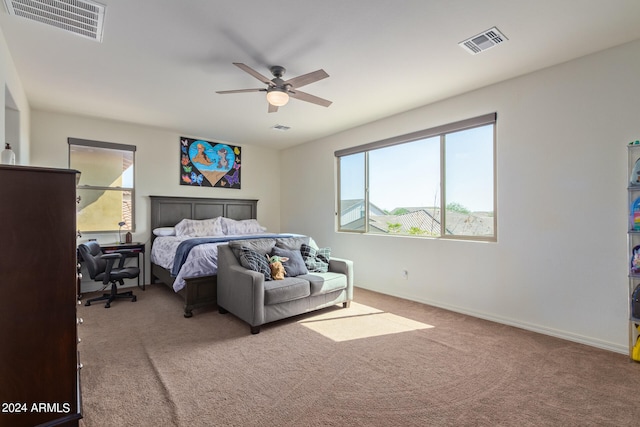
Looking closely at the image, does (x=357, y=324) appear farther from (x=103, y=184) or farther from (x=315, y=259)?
(x=103, y=184)

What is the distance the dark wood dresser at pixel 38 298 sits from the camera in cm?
147

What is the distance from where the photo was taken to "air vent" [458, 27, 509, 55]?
2.44m

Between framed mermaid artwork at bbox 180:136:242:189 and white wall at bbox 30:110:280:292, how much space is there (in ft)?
0.34

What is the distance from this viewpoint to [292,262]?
366 centimetres

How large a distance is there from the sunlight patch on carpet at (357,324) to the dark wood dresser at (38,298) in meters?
2.04

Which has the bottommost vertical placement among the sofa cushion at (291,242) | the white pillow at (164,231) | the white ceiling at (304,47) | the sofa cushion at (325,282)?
the sofa cushion at (325,282)

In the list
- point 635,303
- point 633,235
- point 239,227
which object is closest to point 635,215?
point 633,235

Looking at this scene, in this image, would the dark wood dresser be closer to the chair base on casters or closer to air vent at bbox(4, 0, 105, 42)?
air vent at bbox(4, 0, 105, 42)

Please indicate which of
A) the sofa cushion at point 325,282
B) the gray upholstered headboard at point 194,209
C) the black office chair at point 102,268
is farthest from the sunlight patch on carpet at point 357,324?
the gray upholstered headboard at point 194,209

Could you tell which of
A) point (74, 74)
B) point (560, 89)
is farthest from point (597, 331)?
point (74, 74)

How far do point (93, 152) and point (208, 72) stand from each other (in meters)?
2.91

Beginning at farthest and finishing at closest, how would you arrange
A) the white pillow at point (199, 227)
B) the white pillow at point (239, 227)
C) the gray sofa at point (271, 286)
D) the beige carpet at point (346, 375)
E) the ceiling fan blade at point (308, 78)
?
1. the white pillow at point (239, 227)
2. the white pillow at point (199, 227)
3. the gray sofa at point (271, 286)
4. the ceiling fan blade at point (308, 78)
5. the beige carpet at point (346, 375)

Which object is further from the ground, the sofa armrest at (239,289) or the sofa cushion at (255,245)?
the sofa cushion at (255,245)

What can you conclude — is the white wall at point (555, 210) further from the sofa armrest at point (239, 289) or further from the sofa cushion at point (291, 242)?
the sofa armrest at point (239, 289)
